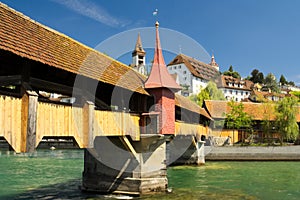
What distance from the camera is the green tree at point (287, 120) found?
34.7 m

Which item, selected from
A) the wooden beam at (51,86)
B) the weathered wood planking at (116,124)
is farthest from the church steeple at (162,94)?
the wooden beam at (51,86)

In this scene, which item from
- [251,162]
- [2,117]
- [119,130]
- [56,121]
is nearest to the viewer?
[2,117]

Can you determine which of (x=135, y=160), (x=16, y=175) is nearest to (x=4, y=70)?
(x=135, y=160)

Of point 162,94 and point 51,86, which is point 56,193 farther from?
point 162,94

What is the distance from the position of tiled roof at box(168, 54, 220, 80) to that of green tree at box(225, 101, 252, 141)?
88.6 feet

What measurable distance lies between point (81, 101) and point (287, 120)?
2974cm

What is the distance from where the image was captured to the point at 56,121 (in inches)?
329

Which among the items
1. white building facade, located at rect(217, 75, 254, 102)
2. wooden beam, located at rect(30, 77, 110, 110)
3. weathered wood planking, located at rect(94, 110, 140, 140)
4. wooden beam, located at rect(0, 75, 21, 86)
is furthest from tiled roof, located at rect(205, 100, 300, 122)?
wooden beam, located at rect(0, 75, 21, 86)

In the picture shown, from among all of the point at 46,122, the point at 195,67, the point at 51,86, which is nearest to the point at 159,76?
the point at 51,86

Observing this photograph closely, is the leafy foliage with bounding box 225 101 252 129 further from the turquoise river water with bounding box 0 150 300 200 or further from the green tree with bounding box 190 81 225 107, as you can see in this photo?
the turquoise river water with bounding box 0 150 300 200

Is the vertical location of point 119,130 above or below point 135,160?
above

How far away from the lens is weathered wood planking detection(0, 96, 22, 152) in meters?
6.79

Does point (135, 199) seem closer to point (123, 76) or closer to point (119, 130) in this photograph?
point (119, 130)

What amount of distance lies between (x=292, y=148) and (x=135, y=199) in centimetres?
2086
